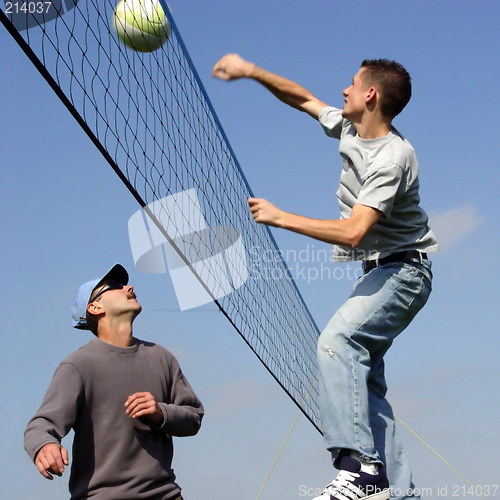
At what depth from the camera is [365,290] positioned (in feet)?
11.9

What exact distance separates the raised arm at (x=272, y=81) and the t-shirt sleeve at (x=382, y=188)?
3.31ft

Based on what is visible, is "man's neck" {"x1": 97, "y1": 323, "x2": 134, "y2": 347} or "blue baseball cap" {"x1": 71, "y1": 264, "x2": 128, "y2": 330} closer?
"man's neck" {"x1": 97, "y1": 323, "x2": 134, "y2": 347}

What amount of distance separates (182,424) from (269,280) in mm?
4253

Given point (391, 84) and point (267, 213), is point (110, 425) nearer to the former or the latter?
point (267, 213)

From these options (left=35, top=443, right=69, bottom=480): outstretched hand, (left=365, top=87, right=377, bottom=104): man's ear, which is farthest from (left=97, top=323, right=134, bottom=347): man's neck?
(left=365, top=87, right=377, bottom=104): man's ear

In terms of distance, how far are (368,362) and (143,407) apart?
1.08 metres

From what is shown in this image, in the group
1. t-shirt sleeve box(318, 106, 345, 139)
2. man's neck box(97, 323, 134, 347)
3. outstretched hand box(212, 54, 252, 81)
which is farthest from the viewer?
outstretched hand box(212, 54, 252, 81)

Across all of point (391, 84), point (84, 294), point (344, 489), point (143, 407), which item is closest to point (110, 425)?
point (143, 407)

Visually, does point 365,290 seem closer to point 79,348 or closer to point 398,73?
point 398,73

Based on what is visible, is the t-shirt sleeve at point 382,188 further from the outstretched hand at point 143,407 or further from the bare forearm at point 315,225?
the outstretched hand at point 143,407

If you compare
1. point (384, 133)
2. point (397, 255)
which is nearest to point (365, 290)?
point (397, 255)

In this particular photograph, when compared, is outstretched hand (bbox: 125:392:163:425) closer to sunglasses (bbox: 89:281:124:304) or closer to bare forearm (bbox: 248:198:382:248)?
sunglasses (bbox: 89:281:124:304)

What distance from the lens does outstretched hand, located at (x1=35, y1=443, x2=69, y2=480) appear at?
3141 millimetres

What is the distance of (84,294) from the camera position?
13.8 feet
